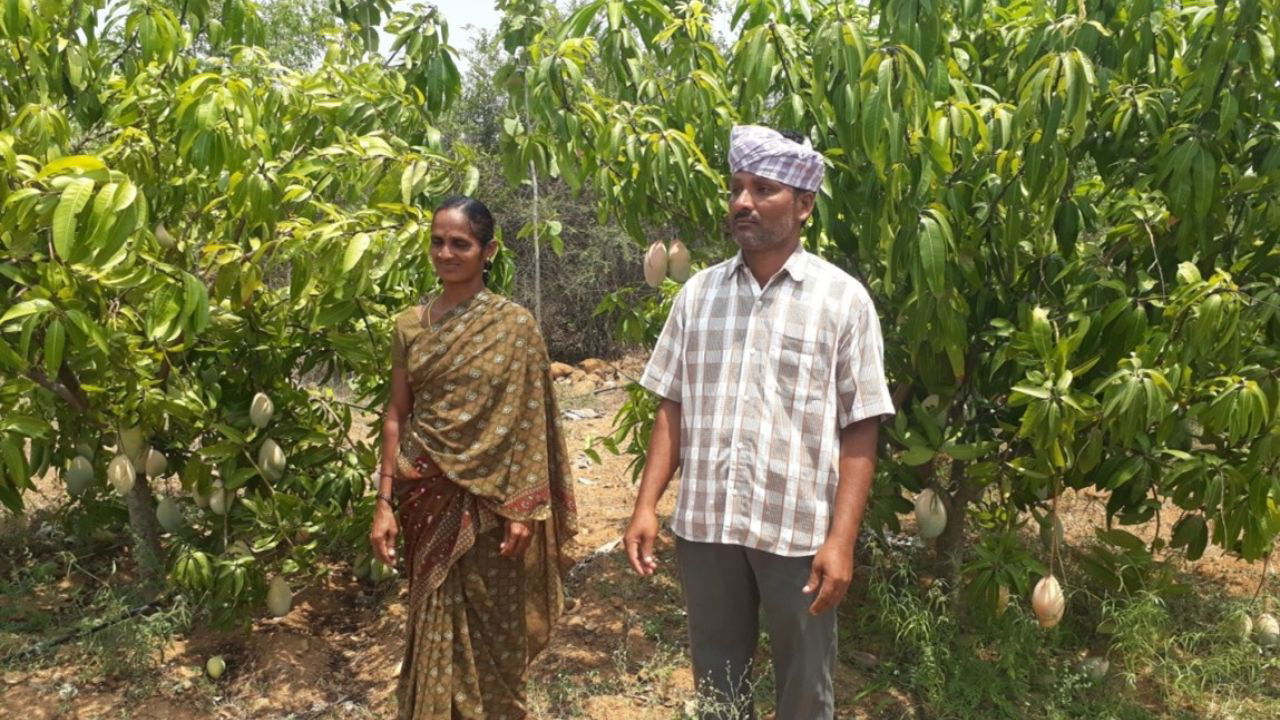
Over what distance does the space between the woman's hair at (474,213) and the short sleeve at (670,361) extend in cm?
49

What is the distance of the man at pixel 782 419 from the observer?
1.83 meters

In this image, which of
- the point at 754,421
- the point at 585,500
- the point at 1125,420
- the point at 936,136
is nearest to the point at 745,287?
the point at 754,421

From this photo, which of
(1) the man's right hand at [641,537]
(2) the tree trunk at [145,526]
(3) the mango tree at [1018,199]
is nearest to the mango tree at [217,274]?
(2) the tree trunk at [145,526]

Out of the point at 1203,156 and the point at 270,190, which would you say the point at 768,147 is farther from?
the point at 270,190

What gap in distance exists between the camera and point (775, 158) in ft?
5.94

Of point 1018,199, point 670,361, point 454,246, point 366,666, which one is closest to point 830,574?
point 670,361

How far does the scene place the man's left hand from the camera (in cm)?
178

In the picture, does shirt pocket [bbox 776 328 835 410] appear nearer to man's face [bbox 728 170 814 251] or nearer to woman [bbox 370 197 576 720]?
man's face [bbox 728 170 814 251]

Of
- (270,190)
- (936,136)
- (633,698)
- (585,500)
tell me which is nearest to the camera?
(936,136)

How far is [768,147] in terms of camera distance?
1.81m

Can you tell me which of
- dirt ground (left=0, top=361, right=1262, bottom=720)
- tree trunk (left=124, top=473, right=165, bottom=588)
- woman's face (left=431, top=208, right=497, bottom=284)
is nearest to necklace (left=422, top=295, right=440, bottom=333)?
woman's face (left=431, top=208, right=497, bottom=284)

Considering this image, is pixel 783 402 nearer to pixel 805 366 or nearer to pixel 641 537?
pixel 805 366

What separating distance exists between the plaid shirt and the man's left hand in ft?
0.16

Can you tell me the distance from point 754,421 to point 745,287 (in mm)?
244
